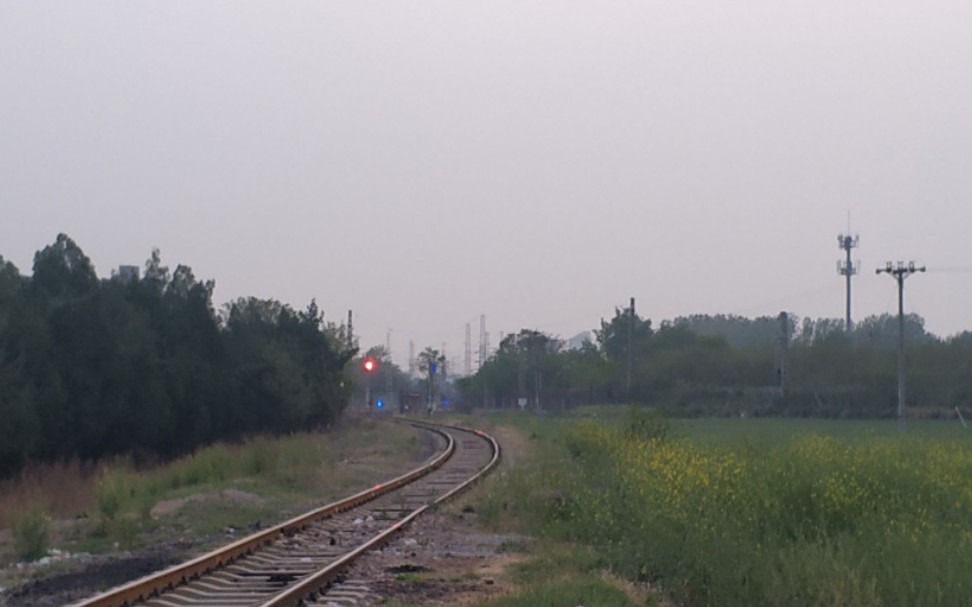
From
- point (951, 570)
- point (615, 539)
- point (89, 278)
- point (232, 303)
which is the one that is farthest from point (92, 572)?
point (232, 303)

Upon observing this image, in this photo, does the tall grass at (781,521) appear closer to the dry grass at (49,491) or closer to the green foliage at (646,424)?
the dry grass at (49,491)

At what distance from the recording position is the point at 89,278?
163 ft

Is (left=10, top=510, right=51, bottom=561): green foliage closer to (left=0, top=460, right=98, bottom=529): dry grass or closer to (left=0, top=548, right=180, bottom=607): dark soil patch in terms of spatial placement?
(left=0, top=548, right=180, bottom=607): dark soil patch

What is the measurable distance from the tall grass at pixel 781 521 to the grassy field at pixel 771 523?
0.02m

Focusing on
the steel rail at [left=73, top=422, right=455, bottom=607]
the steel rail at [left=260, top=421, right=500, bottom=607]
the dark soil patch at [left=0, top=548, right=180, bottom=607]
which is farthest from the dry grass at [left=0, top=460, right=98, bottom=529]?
the steel rail at [left=260, top=421, right=500, bottom=607]

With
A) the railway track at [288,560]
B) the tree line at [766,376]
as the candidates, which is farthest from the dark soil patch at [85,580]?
the tree line at [766,376]

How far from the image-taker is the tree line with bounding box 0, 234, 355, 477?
131 feet

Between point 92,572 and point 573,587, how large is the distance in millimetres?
6092

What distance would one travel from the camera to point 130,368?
4522 cm

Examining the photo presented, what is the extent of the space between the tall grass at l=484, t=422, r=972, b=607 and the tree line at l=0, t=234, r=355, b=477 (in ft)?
68.3

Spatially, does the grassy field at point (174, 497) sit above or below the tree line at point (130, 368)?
below

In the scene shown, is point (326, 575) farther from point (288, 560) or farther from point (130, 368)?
point (130, 368)

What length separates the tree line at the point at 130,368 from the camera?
39.9 metres

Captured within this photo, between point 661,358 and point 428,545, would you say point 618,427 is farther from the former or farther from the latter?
point 661,358
